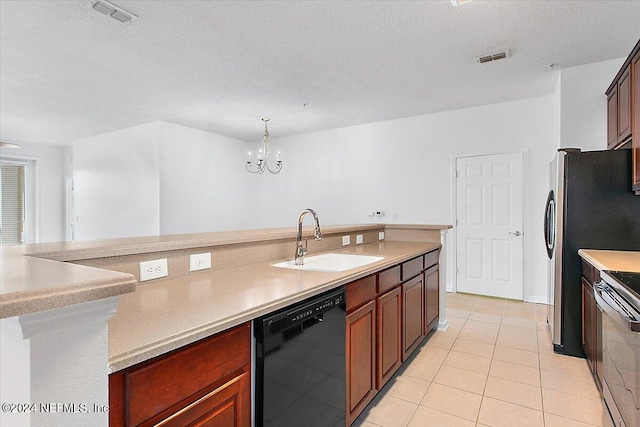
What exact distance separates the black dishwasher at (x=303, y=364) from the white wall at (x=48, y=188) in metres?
8.21

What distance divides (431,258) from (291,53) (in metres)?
2.22

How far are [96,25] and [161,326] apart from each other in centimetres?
272

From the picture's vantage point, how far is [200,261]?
1.75 m

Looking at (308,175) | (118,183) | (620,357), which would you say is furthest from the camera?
(308,175)

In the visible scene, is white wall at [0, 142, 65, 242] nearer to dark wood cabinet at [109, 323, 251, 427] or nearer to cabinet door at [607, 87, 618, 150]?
dark wood cabinet at [109, 323, 251, 427]

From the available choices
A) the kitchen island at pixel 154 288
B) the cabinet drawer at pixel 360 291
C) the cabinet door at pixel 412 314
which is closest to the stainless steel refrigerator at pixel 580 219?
the cabinet door at pixel 412 314

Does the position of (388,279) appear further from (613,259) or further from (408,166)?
(408,166)

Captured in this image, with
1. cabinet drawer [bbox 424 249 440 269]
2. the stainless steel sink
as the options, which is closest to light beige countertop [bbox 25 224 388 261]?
the stainless steel sink

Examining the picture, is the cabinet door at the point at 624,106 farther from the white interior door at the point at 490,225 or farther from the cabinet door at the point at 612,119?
the white interior door at the point at 490,225

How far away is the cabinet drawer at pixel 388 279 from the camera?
2.05 metres

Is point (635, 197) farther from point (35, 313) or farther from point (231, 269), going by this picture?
point (35, 313)

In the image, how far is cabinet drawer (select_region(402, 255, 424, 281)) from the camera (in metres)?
2.42

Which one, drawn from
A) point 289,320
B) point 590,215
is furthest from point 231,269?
point 590,215

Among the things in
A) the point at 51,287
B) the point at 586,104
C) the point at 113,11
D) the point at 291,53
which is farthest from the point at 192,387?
the point at 586,104
